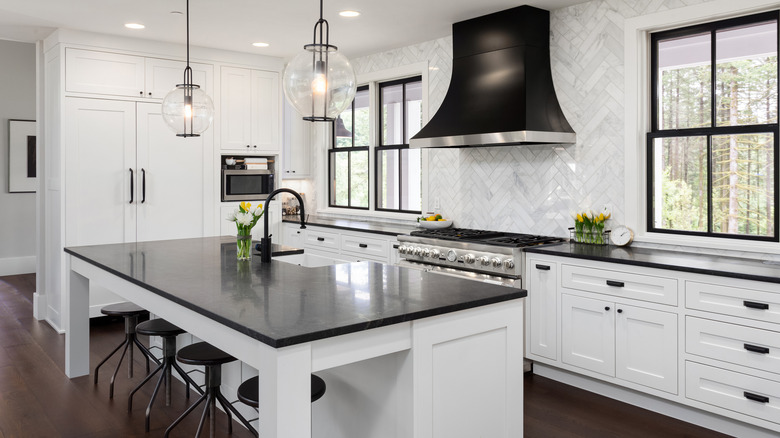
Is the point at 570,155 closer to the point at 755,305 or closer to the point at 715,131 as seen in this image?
the point at 715,131

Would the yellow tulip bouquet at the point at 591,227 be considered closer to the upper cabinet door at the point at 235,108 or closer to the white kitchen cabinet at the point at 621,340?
the white kitchen cabinet at the point at 621,340

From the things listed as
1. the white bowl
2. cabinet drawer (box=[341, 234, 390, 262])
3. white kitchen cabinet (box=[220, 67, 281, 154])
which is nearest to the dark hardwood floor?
the white bowl

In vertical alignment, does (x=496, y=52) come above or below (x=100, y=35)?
below

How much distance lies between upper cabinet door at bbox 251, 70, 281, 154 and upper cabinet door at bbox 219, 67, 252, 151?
0.06m

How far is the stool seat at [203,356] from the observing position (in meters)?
2.79

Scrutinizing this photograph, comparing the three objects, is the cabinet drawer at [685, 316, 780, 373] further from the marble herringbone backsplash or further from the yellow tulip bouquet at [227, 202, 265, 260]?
the yellow tulip bouquet at [227, 202, 265, 260]

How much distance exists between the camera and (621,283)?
140 inches

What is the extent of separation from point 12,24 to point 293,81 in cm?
405

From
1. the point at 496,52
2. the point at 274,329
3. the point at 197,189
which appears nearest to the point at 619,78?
the point at 496,52

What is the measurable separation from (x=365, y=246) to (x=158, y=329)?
7.77ft

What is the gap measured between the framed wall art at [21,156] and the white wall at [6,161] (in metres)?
0.06

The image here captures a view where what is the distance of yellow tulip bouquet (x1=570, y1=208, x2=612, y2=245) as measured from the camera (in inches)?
164

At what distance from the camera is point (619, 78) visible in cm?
412

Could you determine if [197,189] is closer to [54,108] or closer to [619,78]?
[54,108]
